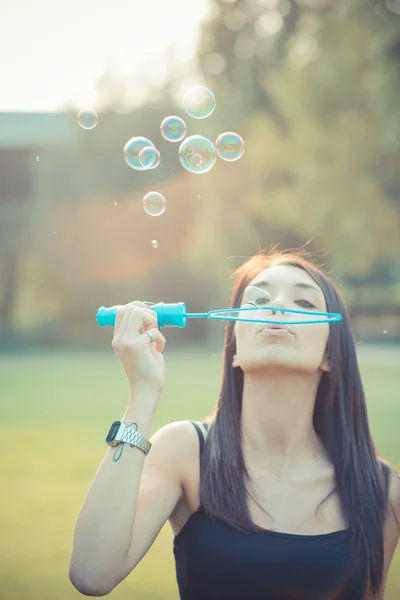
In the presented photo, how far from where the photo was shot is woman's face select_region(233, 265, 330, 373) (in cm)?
207

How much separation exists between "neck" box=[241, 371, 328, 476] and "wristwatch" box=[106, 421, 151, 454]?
14.9 inches

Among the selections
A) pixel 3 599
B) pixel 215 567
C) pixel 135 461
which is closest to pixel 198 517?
pixel 215 567

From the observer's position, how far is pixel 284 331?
208 centimetres

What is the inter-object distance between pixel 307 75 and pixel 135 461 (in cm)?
1617

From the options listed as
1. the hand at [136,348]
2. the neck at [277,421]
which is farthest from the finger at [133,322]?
the neck at [277,421]

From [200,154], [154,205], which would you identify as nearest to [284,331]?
[154,205]

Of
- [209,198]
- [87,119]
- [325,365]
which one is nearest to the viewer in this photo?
[325,365]

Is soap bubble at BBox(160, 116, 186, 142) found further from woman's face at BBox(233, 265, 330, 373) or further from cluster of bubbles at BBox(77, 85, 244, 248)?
woman's face at BBox(233, 265, 330, 373)

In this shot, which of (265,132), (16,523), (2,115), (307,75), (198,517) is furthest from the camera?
(2,115)

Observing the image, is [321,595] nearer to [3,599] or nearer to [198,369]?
[3,599]

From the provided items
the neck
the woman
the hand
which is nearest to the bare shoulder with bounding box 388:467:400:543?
the woman

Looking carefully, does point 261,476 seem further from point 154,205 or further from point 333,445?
point 154,205

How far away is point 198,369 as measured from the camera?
15328 mm

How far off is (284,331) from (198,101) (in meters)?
1.73
